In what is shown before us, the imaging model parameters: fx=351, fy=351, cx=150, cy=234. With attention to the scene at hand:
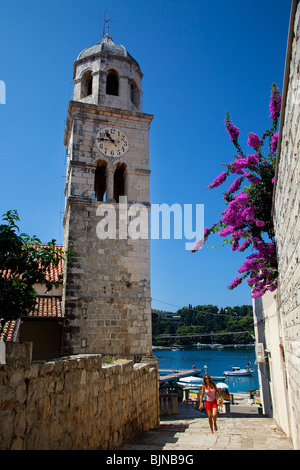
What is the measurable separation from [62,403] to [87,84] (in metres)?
15.0

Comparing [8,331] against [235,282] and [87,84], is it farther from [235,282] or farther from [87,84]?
[87,84]

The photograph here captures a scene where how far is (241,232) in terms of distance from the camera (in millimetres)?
6695

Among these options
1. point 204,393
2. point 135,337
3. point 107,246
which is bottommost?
point 204,393

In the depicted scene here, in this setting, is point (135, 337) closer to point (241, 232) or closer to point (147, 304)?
point (147, 304)

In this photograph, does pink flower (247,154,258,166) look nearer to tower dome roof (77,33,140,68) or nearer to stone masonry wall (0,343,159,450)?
stone masonry wall (0,343,159,450)

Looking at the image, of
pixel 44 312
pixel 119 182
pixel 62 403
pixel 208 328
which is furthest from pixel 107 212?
pixel 208 328

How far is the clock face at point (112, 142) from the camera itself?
1429 cm

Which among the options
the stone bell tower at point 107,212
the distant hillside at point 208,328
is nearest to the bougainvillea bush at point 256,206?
the stone bell tower at point 107,212

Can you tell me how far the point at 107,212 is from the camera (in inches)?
528
